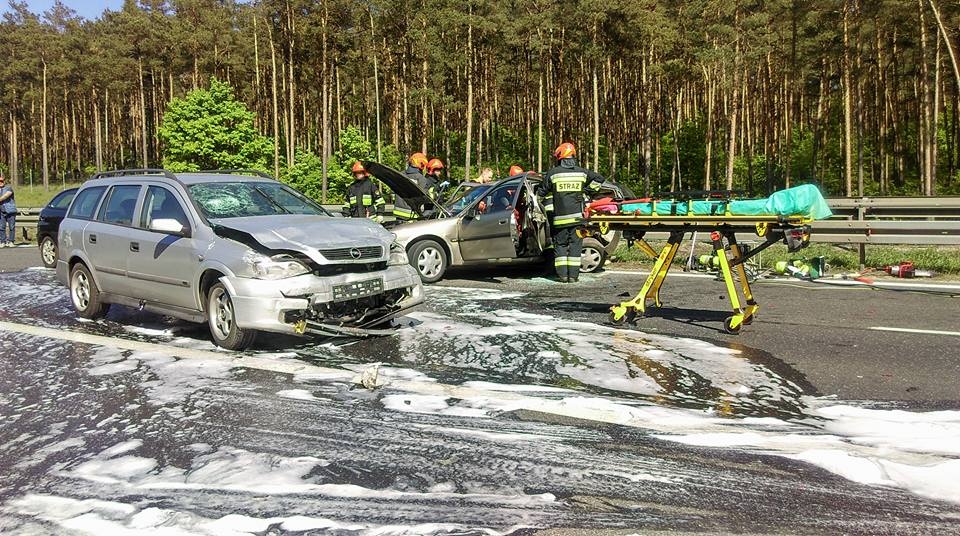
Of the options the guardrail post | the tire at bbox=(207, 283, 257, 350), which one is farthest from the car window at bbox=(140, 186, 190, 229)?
the guardrail post

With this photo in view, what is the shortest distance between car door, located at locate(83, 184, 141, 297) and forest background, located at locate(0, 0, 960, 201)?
29906 millimetres

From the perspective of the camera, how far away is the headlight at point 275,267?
628cm

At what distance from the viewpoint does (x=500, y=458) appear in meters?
3.81

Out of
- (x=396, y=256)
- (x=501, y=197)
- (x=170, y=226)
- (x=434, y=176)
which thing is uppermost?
(x=434, y=176)

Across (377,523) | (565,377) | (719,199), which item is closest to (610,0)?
(719,199)

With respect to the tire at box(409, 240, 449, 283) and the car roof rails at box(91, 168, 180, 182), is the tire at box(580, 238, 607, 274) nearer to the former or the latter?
the tire at box(409, 240, 449, 283)

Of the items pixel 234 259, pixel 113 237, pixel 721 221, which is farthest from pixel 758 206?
pixel 113 237

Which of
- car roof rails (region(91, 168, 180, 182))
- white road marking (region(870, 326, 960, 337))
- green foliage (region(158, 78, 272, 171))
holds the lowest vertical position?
white road marking (region(870, 326, 960, 337))

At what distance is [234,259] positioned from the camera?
6.43 meters

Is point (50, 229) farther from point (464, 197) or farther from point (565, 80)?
point (565, 80)

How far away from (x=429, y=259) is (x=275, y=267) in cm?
533

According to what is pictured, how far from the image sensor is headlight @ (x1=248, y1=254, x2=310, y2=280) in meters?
6.28

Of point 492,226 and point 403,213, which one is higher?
point 403,213

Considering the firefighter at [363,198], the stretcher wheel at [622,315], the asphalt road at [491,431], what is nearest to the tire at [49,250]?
the firefighter at [363,198]
